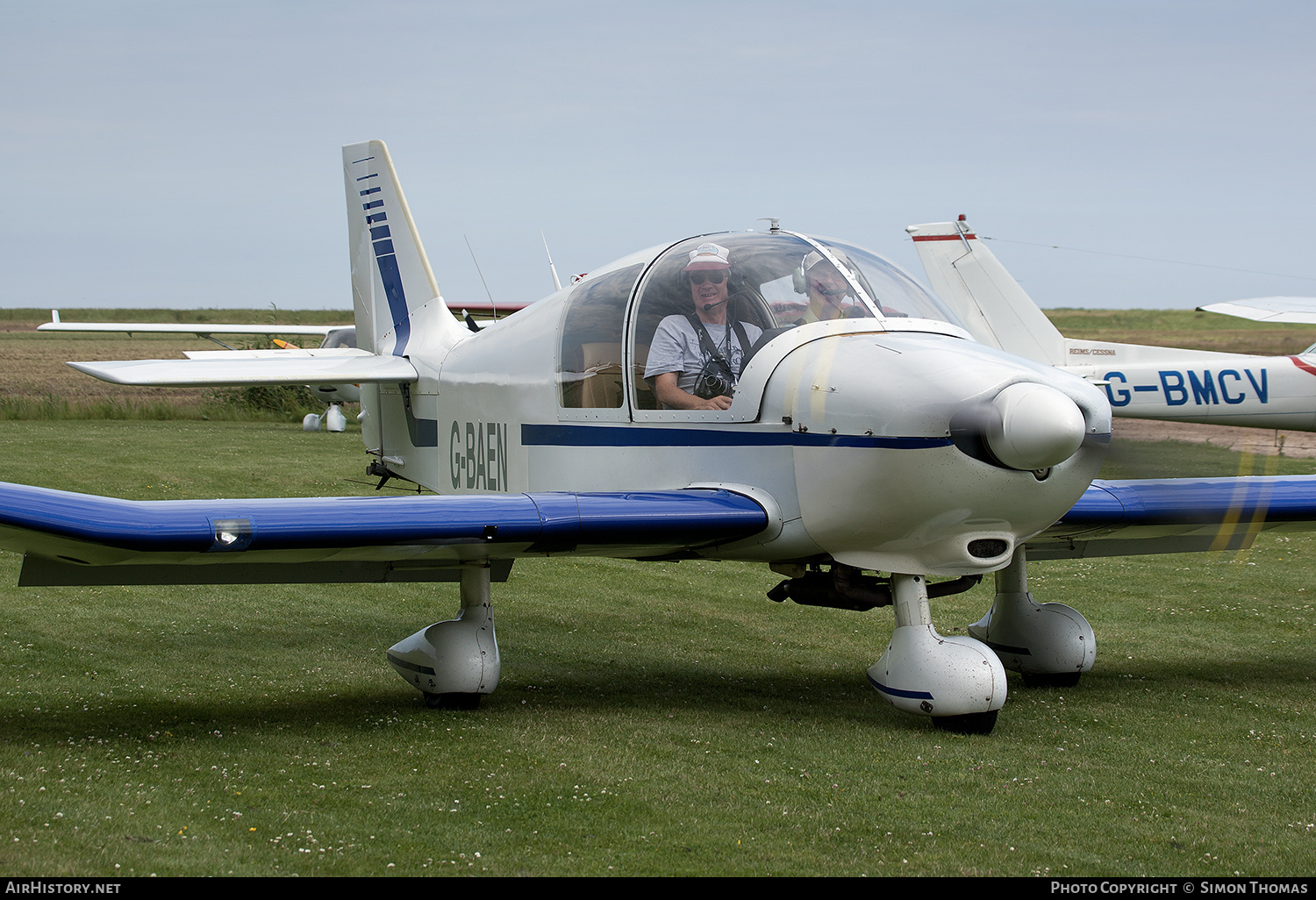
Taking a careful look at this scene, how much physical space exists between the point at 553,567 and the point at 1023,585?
5.49 m

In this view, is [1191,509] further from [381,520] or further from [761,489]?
[381,520]

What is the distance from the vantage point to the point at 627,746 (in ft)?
18.4

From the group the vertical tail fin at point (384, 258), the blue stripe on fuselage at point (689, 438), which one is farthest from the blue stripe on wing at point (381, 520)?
the vertical tail fin at point (384, 258)

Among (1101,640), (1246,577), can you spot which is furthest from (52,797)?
(1246,577)

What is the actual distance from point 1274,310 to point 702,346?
17.3 m

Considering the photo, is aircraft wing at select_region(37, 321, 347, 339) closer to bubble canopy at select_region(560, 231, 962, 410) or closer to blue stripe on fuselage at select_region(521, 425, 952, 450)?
blue stripe on fuselage at select_region(521, 425, 952, 450)

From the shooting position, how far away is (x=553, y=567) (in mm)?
11719

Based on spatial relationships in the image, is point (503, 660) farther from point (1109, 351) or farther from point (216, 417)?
point (216, 417)

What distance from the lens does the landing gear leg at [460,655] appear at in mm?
6324

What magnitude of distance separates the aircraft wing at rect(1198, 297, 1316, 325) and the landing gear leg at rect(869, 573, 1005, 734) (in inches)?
595

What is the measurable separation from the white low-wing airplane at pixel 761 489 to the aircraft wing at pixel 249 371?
1.49 m

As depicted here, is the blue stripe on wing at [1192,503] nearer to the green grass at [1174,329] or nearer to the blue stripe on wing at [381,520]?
the blue stripe on wing at [381,520]

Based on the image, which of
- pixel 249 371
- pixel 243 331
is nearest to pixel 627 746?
pixel 249 371

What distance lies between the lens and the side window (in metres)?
6.45
